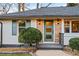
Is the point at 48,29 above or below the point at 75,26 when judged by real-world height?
below

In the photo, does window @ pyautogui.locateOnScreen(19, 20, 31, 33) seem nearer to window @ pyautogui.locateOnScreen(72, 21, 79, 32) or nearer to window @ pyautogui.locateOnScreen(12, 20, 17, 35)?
window @ pyautogui.locateOnScreen(12, 20, 17, 35)

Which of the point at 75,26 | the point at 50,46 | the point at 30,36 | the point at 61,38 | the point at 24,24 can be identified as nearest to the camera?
the point at 30,36

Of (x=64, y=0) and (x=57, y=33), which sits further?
(x=57, y=33)

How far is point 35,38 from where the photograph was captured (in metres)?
11.4

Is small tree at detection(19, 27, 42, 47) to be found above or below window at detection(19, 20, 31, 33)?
below

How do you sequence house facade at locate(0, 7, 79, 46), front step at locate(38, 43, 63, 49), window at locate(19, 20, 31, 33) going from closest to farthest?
1. front step at locate(38, 43, 63, 49)
2. house facade at locate(0, 7, 79, 46)
3. window at locate(19, 20, 31, 33)

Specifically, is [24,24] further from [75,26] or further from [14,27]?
[75,26]

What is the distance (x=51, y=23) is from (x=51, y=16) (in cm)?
87

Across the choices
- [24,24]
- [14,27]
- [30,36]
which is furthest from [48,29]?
[30,36]

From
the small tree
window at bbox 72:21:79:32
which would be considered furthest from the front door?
the small tree

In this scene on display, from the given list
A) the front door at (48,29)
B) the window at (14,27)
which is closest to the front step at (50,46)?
the front door at (48,29)

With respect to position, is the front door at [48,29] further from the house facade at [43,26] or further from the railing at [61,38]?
the railing at [61,38]

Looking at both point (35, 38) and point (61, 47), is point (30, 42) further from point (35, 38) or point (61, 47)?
point (61, 47)

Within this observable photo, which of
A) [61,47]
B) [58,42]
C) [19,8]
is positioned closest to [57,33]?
[58,42]
